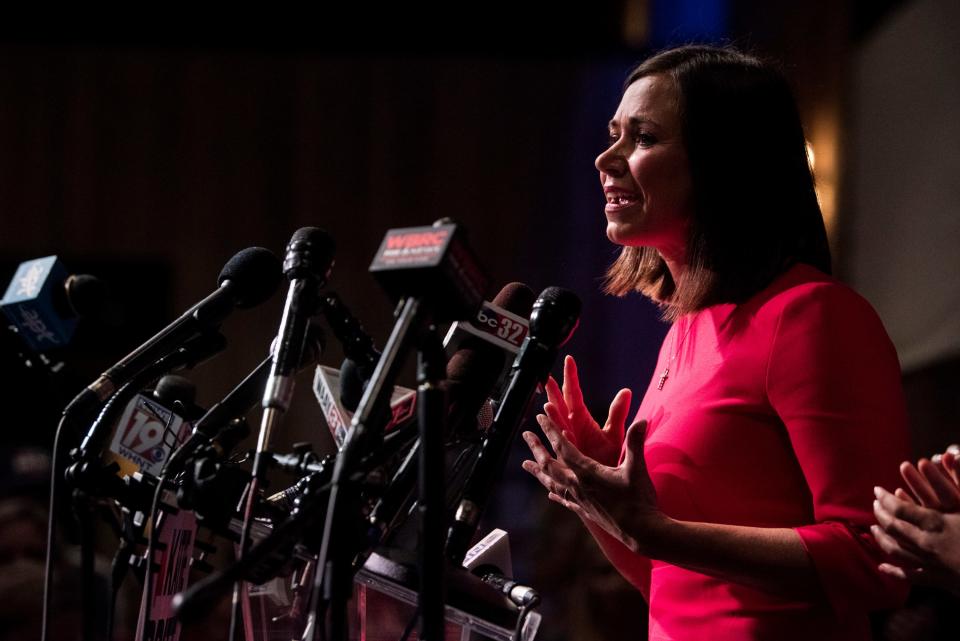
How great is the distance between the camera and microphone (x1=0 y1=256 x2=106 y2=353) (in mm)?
1589

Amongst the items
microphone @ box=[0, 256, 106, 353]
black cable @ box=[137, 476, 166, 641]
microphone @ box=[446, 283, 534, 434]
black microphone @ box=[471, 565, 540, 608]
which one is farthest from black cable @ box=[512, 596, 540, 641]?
microphone @ box=[0, 256, 106, 353]

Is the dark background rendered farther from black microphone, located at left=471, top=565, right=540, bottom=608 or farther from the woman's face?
black microphone, located at left=471, top=565, right=540, bottom=608

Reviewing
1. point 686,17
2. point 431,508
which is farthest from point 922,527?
point 686,17

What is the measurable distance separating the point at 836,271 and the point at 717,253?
122 inches

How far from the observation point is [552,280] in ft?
17.6

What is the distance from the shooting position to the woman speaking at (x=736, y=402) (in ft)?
4.19

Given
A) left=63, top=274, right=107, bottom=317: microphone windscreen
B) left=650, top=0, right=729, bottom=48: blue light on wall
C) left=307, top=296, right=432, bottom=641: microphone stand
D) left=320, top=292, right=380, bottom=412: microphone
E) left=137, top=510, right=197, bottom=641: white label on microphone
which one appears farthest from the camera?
left=650, top=0, right=729, bottom=48: blue light on wall

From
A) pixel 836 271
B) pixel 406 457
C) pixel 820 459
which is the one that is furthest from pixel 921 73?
pixel 406 457

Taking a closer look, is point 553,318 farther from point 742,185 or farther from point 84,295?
point 84,295

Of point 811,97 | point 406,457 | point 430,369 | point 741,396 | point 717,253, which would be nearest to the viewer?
point 430,369

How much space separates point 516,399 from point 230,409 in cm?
35

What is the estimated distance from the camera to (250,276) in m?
1.39

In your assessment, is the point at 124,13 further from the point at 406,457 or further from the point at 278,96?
the point at 406,457

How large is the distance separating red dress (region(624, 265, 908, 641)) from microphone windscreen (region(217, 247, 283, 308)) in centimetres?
56
